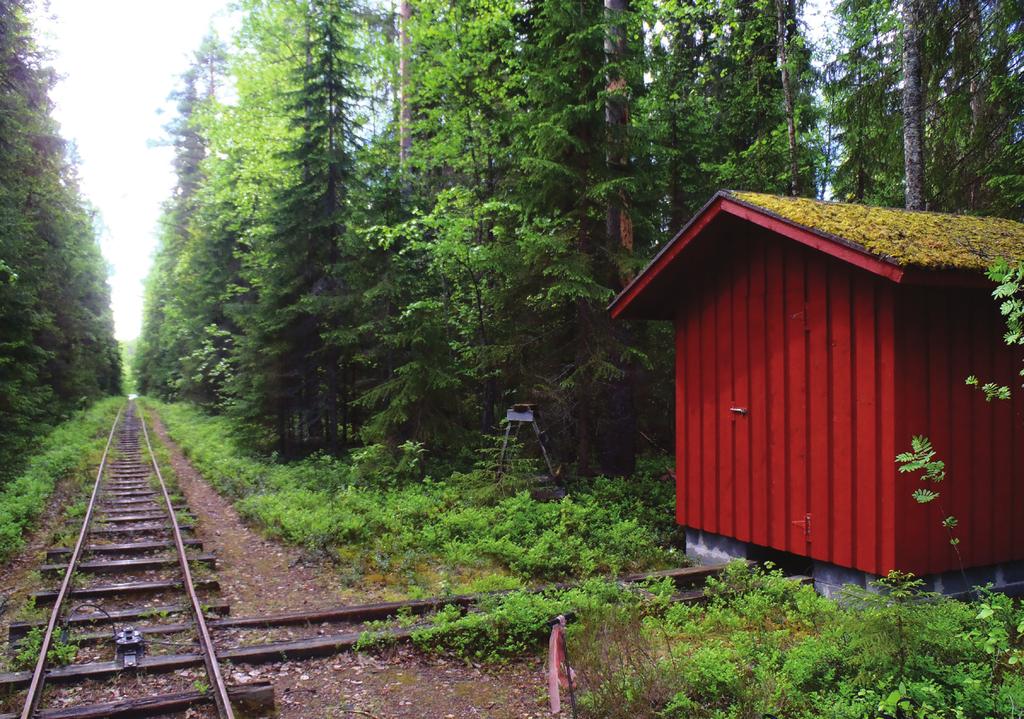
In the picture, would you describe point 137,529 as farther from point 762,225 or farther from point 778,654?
point 762,225

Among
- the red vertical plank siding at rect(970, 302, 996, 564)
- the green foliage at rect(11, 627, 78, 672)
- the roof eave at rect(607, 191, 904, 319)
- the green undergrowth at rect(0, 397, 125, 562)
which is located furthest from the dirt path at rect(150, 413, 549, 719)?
the green undergrowth at rect(0, 397, 125, 562)

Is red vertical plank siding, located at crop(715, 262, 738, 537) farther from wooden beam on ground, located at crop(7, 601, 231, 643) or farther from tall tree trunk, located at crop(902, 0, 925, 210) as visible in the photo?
wooden beam on ground, located at crop(7, 601, 231, 643)

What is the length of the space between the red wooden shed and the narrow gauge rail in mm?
5887

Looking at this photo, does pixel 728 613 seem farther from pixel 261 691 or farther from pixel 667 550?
pixel 261 691

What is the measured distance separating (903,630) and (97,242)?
5012cm

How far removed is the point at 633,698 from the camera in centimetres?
432

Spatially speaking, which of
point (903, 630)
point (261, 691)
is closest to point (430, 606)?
point (261, 691)


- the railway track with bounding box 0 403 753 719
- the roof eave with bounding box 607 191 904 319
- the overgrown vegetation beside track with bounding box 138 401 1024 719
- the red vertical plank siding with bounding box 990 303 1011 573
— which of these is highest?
the roof eave with bounding box 607 191 904 319

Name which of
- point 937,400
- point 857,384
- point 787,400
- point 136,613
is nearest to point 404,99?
point 787,400

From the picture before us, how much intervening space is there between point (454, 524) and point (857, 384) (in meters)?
5.73

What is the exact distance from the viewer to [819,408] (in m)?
6.96

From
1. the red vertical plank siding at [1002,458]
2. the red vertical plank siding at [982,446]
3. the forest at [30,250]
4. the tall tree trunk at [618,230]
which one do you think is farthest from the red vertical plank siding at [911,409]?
the forest at [30,250]

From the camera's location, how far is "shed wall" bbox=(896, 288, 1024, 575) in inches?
248

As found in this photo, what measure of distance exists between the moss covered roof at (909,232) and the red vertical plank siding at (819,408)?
58cm
